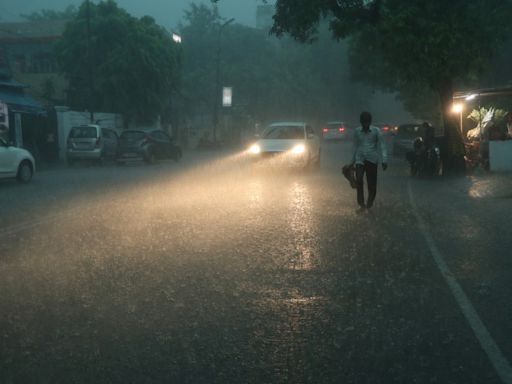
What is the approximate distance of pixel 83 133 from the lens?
2912 cm

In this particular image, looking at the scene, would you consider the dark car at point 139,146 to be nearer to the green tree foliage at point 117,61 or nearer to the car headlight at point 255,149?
the car headlight at point 255,149

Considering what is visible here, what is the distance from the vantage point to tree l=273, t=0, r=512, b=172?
1825 centimetres

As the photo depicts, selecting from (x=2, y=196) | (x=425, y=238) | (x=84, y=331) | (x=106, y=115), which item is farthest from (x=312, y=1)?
(x=106, y=115)

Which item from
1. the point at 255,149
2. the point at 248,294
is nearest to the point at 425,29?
the point at 255,149

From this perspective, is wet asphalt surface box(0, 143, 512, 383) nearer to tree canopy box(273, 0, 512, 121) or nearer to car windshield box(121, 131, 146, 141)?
tree canopy box(273, 0, 512, 121)

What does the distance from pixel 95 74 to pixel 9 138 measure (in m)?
11.7

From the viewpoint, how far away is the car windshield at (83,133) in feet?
95.2

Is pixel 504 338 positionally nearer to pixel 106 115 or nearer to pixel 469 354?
pixel 469 354

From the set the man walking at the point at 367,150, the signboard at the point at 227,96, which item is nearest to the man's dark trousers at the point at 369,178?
the man walking at the point at 367,150

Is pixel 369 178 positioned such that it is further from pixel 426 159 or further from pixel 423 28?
pixel 426 159

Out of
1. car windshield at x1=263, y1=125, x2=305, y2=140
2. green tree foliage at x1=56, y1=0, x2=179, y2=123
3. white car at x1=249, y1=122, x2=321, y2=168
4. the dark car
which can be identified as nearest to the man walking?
white car at x1=249, y1=122, x2=321, y2=168

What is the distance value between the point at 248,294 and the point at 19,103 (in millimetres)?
26496

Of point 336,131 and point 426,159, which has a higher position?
point 336,131

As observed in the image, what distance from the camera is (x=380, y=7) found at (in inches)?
787
